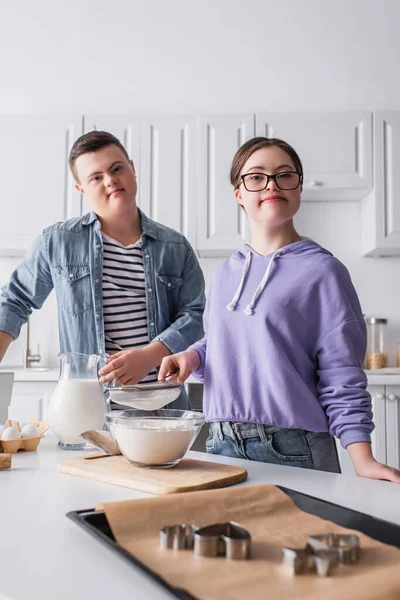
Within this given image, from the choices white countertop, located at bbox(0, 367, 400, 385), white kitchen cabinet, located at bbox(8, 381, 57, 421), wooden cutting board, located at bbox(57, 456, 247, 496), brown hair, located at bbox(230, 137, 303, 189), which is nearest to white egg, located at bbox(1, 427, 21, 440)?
wooden cutting board, located at bbox(57, 456, 247, 496)

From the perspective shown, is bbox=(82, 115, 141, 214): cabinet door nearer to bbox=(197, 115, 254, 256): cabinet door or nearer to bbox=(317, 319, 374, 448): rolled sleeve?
bbox=(197, 115, 254, 256): cabinet door

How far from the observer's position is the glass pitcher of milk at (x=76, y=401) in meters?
1.01

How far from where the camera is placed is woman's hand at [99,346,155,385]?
1.05 metres

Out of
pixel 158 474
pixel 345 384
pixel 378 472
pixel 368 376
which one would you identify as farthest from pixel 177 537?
pixel 368 376

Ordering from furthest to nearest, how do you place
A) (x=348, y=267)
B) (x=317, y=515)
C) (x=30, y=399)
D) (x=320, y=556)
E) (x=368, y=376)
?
(x=348, y=267), (x=30, y=399), (x=368, y=376), (x=317, y=515), (x=320, y=556)

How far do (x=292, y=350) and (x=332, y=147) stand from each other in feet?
6.40

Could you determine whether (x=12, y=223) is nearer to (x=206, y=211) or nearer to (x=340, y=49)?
(x=206, y=211)

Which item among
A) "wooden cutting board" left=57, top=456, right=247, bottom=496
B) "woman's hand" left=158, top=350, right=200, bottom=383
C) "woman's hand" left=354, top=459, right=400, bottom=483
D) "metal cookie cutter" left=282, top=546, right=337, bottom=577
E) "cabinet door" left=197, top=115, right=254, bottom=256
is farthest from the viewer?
"cabinet door" left=197, top=115, right=254, bottom=256

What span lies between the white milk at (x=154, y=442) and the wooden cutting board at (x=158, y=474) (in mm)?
17

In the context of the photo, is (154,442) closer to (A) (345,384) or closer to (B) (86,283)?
(A) (345,384)

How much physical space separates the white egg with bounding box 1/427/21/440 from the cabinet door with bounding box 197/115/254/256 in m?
1.85

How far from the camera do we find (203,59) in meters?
3.24

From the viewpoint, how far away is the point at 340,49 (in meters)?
3.20

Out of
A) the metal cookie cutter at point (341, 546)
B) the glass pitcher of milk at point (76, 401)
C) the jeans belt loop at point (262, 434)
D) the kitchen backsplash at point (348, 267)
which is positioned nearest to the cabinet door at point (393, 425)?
the kitchen backsplash at point (348, 267)
